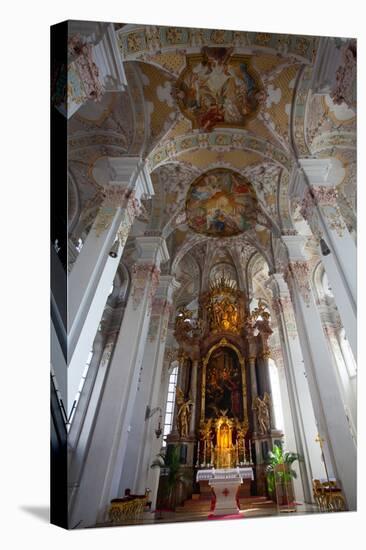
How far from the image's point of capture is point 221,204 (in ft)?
40.3

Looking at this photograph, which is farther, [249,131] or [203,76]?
[249,131]

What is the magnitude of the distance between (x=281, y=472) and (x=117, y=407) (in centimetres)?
357

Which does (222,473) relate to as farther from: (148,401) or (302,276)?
(302,276)

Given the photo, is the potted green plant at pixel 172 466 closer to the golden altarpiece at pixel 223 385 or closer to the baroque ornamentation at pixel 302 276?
the golden altarpiece at pixel 223 385

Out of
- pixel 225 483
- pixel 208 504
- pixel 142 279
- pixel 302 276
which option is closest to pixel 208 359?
pixel 142 279

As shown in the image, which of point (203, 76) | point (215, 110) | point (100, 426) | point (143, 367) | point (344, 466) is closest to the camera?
point (344, 466)

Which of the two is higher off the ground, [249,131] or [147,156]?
[249,131]

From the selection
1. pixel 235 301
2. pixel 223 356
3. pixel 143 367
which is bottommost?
pixel 143 367

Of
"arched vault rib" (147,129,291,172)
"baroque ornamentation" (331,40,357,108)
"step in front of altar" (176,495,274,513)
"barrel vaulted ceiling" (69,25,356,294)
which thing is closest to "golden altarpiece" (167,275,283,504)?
"step in front of altar" (176,495,274,513)

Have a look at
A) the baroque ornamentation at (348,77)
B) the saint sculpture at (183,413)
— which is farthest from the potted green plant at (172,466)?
the baroque ornamentation at (348,77)

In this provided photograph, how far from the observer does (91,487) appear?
5.98 metres

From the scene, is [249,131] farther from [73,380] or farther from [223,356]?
[73,380]

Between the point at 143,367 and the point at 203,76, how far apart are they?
6662mm

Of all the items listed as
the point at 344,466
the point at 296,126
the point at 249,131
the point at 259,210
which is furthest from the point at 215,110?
the point at 344,466
